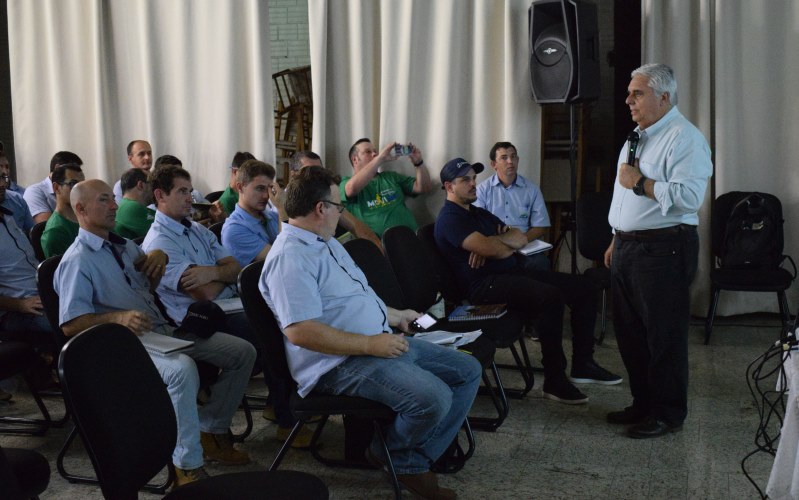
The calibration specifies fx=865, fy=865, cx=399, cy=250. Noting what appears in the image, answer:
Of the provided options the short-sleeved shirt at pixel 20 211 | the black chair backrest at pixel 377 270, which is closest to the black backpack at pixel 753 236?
the black chair backrest at pixel 377 270

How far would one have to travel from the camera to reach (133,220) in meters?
4.71

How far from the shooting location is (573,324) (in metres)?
4.55

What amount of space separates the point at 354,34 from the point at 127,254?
315 centimetres

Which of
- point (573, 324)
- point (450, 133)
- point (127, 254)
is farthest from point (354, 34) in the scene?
point (127, 254)

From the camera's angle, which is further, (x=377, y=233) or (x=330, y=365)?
(x=377, y=233)

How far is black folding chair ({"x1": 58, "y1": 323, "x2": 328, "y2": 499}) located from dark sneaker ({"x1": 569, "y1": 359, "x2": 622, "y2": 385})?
2.58m

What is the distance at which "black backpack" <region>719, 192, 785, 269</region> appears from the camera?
5.38 metres

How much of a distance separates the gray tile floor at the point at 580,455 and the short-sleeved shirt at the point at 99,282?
0.68m

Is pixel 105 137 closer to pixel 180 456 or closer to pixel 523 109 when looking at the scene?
pixel 523 109

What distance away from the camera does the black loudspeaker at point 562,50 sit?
5.49 metres

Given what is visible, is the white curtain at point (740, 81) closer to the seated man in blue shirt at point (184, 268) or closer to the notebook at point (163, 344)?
the seated man in blue shirt at point (184, 268)

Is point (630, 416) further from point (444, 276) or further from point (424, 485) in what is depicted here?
point (424, 485)

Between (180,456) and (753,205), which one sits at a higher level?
(753,205)

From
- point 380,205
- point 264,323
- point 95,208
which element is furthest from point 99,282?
point 380,205
